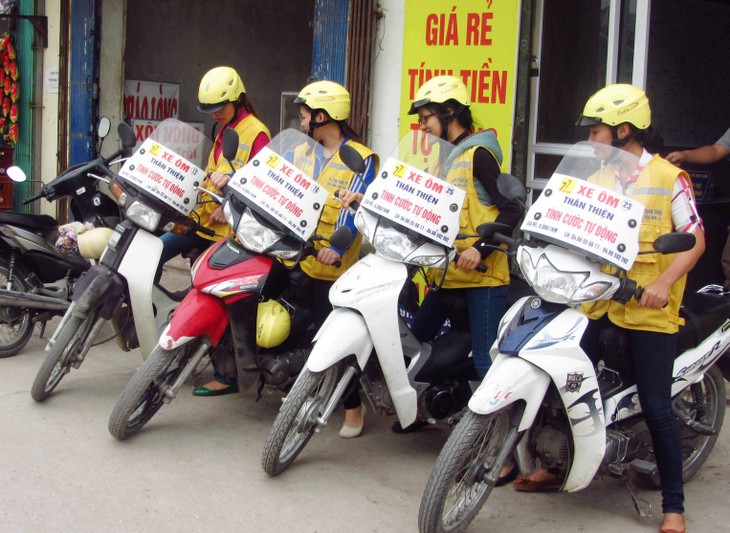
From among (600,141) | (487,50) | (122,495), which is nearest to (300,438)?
(122,495)

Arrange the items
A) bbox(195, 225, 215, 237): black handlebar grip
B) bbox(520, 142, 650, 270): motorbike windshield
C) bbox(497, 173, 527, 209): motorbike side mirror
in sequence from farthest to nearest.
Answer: bbox(195, 225, 215, 237): black handlebar grip < bbox(497, 173, 527, 209): motorbike side mirror < bbox(520, 142, 650, 270): motorbike windshield

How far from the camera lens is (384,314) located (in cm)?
415

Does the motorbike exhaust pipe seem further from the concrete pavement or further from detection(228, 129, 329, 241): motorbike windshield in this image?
detection(228, 129, 329, 241): motorbike windshield

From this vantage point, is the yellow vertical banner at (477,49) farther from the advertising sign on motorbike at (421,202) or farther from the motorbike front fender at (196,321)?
the motorbike front fender at (196,321)

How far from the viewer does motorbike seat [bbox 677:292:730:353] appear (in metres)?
4.04

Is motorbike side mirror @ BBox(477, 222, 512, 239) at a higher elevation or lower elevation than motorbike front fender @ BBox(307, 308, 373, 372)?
higher

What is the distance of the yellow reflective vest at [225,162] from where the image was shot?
17.4 ft

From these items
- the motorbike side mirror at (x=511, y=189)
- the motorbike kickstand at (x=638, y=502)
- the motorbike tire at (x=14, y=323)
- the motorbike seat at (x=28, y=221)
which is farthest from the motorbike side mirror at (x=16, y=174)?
the motorbike kickstand at (x=638, y=502)

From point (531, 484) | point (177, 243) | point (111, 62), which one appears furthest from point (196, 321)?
point (111, 62)

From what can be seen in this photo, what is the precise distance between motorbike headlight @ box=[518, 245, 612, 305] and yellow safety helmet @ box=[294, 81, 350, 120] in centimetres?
158

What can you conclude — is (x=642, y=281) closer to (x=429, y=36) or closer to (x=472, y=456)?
(x=472, y=456)

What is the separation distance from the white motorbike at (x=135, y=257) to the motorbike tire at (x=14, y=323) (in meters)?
1.06

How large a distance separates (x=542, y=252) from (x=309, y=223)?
1.26 m

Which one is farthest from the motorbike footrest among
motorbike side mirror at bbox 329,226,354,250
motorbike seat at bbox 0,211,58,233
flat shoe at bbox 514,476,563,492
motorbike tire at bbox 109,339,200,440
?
motorbike seat at bbox 0,211,58,233
